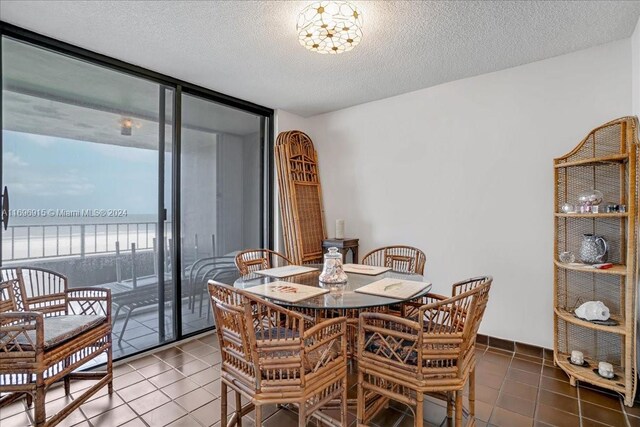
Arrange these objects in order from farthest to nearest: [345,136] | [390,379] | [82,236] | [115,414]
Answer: [345,136]
[82,236]
[115,414]
[390,379]

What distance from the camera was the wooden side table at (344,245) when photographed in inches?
149

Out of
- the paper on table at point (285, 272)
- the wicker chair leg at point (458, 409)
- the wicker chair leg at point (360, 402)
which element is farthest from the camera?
the paper on table at point (285, 272)

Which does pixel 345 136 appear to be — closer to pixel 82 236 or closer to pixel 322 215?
pixel 322 215

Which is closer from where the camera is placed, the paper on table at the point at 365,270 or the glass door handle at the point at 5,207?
the glass door handle at the point at 5,207

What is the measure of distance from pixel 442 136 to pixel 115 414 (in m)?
3.55

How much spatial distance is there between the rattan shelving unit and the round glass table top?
51.2 inches

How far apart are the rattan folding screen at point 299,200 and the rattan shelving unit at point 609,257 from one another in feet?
8.09

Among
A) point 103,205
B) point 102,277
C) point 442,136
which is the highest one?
point 442,136

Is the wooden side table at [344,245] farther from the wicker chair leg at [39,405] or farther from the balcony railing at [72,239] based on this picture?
the wicker chair leg at [39,405]

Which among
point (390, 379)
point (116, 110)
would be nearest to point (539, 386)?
point (390, 379)

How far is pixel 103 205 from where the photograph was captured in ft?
8.92

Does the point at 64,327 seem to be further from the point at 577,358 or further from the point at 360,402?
the point at 577,358

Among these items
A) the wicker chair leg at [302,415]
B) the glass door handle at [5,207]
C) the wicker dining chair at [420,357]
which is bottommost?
the wicker chair leg at [302,415]

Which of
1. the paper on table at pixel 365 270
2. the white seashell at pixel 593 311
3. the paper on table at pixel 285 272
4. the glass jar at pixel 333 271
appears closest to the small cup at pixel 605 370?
the white seashell at pixel 593 311
